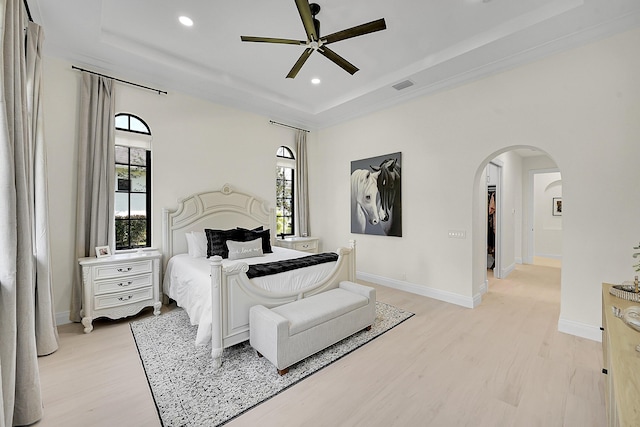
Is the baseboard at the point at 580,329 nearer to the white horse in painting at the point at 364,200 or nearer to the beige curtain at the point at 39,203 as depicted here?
the white horse in painting at the point at 364,200

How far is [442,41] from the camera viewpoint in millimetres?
3203

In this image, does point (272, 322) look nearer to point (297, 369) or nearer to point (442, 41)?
point (297, 369)

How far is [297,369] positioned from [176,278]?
203cm

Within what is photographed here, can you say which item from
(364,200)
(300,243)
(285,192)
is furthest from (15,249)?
(364,200)

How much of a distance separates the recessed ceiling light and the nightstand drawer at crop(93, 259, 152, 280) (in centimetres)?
276

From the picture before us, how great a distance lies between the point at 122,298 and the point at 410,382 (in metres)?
3.27

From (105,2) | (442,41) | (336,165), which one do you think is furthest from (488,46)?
(105,2)

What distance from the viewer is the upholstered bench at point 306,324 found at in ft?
7.35

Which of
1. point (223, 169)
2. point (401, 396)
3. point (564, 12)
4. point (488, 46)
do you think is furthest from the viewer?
point (223, 169)

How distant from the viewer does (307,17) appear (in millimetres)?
2176

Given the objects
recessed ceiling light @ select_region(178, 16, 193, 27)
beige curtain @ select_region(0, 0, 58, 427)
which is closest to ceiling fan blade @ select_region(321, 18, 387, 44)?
recessed ceiling light @ select_region(178, 16, 193, 27)

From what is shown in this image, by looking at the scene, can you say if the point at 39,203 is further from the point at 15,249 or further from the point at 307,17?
the point at 307,17

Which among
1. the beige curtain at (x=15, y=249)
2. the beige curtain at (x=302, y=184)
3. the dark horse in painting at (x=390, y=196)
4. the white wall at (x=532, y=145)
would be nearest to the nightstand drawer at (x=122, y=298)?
the beige curtain at (x=15, y=249)

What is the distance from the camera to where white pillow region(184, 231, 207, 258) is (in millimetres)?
3809
